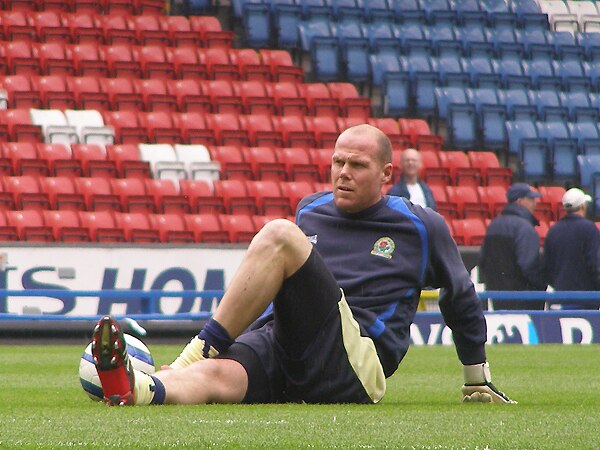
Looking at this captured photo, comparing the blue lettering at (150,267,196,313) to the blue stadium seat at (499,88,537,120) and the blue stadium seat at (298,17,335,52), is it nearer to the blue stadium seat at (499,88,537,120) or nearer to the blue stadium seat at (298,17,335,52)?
the blue stadium seat at (298,17,335,52)

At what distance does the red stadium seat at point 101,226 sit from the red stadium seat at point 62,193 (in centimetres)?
34

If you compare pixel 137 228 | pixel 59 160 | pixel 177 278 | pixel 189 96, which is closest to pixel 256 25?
pixel 189 96

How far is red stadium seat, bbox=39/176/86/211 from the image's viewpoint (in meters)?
15.8

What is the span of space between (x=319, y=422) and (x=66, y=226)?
36.0 ft

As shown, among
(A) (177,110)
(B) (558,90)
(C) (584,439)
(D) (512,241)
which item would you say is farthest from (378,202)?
(B) (558,90)

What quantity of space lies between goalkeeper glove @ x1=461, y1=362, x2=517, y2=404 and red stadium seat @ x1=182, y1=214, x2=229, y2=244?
9944mm

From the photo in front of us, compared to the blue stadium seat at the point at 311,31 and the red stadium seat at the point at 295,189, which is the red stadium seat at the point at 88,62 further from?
the red stadium seat at the point at 295,189

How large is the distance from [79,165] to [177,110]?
102 inches

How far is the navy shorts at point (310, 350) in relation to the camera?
5.30 meters

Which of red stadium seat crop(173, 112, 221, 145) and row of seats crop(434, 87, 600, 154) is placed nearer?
red stadium seat crop(173, 112, 221, 145)

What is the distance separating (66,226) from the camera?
15211 mm

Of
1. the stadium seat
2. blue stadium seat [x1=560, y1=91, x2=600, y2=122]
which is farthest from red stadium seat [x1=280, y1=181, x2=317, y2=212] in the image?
blue stadium seat [x1=560, y1=91, x2=600, y2=122]

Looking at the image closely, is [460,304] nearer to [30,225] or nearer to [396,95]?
[30,225]

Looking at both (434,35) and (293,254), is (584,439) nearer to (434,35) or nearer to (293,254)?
(293,254)
